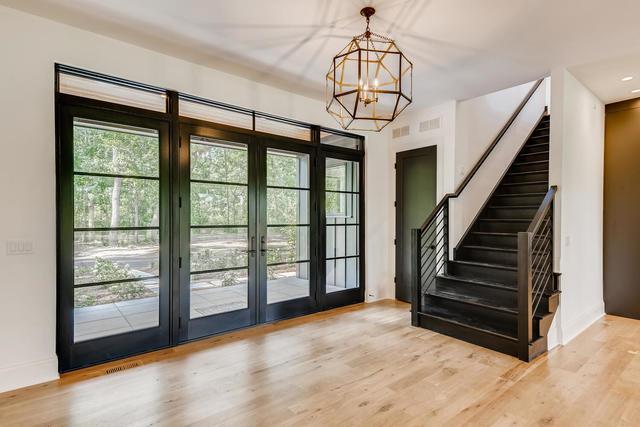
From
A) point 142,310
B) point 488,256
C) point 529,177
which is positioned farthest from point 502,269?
point 142,310

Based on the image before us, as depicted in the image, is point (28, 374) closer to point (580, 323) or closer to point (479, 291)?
point (479, 291)

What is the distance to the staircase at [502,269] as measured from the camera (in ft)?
10.9

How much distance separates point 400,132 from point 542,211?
2629mm

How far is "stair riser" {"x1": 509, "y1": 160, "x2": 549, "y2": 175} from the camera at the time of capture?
5293 mm

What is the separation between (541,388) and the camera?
2748 millimetres

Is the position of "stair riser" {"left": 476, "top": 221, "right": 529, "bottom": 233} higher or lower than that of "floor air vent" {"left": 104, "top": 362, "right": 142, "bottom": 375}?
higher

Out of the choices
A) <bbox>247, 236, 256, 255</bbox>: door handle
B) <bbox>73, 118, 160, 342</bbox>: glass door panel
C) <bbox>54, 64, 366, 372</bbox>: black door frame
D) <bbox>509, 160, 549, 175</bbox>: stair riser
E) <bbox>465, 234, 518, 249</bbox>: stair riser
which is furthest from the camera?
<bbox>509, 160, 549, 175</bbox>: stair riser

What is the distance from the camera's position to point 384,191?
18.6 ft

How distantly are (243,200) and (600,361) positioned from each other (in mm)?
3967

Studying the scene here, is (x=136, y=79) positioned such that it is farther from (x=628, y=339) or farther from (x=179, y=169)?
(x=628, y=339)

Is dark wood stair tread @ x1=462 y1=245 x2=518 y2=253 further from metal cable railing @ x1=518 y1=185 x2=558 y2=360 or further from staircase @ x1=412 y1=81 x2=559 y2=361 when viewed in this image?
metal cable railing @ x1=518 y1=185 x2=558 y2=360

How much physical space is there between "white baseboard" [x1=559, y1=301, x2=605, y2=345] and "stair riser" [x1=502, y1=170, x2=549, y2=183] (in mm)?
1890

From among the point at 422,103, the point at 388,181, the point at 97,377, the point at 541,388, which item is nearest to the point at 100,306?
the point at 97,377

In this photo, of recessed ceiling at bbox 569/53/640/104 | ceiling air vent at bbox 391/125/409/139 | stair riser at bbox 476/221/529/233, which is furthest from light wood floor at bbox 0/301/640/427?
ceiling air vent at bbox 391/125/409/139
